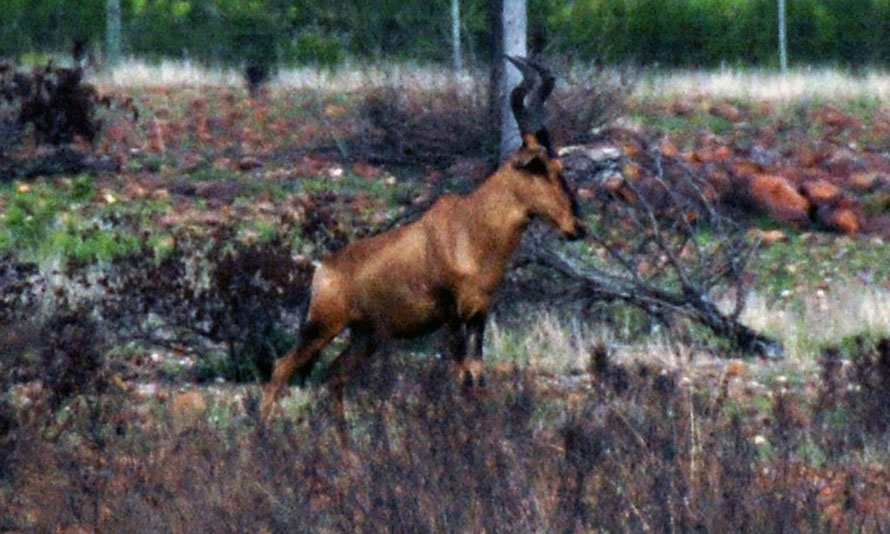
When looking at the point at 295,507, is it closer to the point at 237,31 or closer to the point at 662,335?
the point at 662,335

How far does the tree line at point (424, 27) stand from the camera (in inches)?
1266

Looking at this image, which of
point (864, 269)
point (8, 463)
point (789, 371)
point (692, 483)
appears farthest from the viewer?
point (864, 269)

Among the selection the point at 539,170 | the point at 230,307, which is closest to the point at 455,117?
the point at 230,307

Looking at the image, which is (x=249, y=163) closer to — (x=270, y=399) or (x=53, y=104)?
(x=53, y=104)

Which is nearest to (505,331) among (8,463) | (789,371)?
(789,371)

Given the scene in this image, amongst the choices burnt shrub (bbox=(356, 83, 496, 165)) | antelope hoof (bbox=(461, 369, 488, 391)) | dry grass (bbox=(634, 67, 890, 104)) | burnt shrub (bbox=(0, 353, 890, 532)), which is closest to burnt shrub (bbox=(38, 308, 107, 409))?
burnt shrub (bbox=(0, 353, 890, 532))

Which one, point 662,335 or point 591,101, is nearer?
point 662,335

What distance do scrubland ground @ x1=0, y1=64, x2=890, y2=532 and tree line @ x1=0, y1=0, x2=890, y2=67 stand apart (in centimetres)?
952

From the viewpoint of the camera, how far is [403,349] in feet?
33.9

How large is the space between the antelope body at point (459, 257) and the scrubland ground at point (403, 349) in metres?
0.25

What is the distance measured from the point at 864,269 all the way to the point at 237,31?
1962 cm

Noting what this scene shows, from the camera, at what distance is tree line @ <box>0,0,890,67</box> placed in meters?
32.2

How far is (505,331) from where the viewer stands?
11.7 m

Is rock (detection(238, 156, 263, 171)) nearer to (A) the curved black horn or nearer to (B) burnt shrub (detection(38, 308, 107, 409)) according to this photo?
(A) the curved black horn
